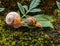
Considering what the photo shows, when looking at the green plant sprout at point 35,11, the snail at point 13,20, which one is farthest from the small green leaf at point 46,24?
the snail at point 13,20

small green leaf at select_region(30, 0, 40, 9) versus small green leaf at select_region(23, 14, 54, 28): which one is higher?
small green leaf at select_region(30, 0, 40, 9)

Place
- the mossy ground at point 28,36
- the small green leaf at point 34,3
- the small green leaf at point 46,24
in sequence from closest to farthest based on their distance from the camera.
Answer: the mossy ground at point 28,36 → the small green leaf at point 46,24 → the small green leaf at point 34,3

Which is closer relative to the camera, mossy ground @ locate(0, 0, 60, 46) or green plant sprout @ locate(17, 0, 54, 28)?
mossy ground @ locate(0, 0, 60, 46)

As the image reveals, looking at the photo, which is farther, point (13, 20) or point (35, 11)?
point (35, 11)

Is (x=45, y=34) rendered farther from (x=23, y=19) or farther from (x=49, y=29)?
(x=23, y=19)

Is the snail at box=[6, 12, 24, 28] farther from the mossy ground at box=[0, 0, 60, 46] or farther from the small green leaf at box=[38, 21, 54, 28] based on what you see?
the small green leaf at box=[38, 21, 54, 28]

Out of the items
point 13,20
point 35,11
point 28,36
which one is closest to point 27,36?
point 28,36

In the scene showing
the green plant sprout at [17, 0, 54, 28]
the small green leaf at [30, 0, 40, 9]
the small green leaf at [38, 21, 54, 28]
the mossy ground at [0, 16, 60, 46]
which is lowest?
the mossy ground at [0, 16, 60, 46]

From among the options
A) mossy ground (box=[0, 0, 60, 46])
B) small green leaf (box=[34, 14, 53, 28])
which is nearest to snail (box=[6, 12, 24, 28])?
mossy ground (box=[0, 0, 60, 46])

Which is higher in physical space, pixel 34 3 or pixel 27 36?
pixel 34 3

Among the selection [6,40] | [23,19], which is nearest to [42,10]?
[23,19]

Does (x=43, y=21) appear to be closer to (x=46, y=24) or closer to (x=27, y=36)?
(x=46, y=24)

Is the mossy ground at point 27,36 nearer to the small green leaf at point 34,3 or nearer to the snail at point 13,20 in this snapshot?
the snail at point 13,20
